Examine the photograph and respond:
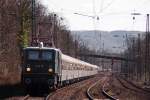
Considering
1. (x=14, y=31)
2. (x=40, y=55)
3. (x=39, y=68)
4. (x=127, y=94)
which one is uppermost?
(x=14, y=31)

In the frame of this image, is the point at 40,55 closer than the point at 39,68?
No

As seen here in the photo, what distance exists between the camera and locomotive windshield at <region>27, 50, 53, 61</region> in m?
33.1

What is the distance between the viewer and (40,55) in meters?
33.3

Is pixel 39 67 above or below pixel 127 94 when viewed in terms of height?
above

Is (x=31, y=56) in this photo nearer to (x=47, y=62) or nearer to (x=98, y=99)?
→ (x=47, y=62)

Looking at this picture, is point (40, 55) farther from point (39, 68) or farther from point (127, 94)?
point (127, 94)

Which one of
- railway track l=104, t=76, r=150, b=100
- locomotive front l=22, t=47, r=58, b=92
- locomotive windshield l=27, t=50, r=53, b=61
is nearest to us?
locomotive front l=22, t=47, r=58, b=92

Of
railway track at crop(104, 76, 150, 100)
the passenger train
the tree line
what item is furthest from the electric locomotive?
the tree line

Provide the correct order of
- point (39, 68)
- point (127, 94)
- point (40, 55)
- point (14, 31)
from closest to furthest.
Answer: point (39, 68) < point (40, 55) < point (127, 94) < point (14, 31)

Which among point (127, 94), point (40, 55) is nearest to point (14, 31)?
point (127, 94)

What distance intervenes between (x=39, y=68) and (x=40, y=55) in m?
0.95

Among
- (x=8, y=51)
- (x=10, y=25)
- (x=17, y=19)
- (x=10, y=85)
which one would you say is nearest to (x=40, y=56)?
(x=10, y=85)

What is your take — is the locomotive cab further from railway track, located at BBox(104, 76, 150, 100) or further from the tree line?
the tree line

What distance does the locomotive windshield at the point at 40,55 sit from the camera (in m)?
33.1
